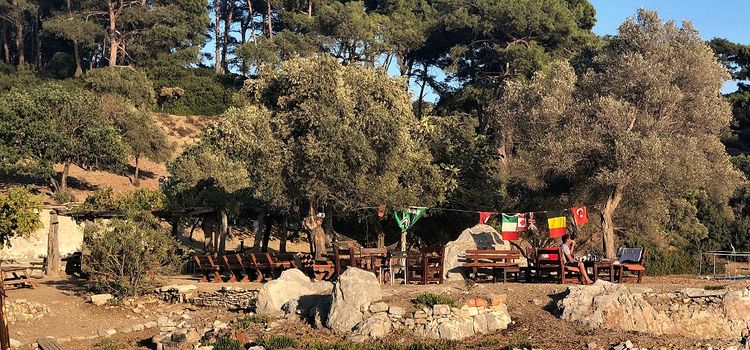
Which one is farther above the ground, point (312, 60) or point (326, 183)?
point (312, 60)

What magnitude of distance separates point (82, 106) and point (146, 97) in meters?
13.9

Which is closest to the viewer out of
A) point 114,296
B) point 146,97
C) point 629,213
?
point 114,296

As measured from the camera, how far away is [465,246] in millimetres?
23125

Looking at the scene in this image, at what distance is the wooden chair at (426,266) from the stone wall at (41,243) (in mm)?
17513

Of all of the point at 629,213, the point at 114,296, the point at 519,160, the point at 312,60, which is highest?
the point at 312,60

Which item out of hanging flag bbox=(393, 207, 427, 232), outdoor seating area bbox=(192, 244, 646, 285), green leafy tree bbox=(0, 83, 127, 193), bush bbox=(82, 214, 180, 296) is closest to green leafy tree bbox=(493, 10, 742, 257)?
outdoor seating area bbox=(192, 244, 646, 285)

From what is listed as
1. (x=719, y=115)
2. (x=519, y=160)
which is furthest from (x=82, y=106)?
(x=719, y=115)

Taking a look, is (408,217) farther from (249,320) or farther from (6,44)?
(6,44)

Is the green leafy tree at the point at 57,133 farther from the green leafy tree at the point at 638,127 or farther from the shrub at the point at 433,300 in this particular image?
the shrub at the point at 433,300

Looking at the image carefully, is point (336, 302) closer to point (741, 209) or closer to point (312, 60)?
point (312, 60)

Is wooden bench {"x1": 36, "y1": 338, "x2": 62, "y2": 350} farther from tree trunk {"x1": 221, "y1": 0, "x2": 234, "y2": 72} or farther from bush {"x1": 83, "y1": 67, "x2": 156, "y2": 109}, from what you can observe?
tree trunk {"x1": 221, "y1": 0, "x2": 234, "y2": 72}

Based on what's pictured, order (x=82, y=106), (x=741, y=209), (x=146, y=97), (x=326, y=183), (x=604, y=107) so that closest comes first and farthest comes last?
1. (x=326, y=183)
2. (x=604, y=107)
3. (x=82, y=106)
4. (x=741, y=209)
5. (x=146, y=97)

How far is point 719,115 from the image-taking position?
27688mm

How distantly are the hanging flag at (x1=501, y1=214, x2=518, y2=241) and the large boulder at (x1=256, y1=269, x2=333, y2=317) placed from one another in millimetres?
8283
